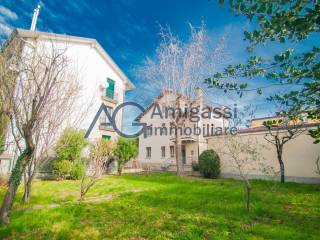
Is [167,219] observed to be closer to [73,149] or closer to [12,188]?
[12,188]

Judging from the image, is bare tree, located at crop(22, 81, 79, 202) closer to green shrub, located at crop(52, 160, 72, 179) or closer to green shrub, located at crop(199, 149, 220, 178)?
green shrub, located at crop(52, 160, 72, 179)

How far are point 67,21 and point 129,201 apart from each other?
39.6 ft

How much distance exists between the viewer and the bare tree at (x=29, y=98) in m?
5.23

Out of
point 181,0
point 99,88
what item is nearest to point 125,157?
point 99,88

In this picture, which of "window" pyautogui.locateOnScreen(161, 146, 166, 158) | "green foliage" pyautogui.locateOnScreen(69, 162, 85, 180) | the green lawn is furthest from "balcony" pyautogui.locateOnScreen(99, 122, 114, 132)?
the green lawn

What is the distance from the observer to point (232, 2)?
3191 mm

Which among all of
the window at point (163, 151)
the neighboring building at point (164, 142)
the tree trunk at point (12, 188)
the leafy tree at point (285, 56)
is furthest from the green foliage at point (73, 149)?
the window at point (163, 151)

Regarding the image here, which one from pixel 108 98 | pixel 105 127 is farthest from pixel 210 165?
pixel 108 98

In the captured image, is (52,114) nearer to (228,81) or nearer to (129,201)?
(129,201)

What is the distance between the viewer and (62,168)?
46.8 ft

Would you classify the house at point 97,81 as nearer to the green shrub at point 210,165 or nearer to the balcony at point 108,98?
the balcony at point 108,98

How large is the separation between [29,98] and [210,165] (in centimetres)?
1400

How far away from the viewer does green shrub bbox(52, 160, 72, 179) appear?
1430cm

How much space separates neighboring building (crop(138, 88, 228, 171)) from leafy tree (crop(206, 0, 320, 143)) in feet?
51.9
